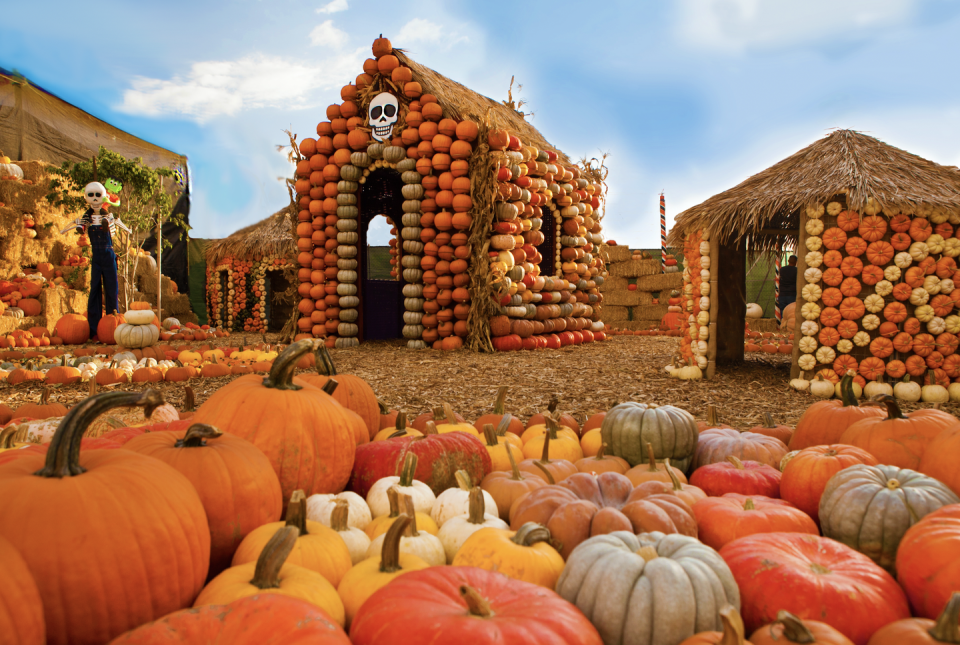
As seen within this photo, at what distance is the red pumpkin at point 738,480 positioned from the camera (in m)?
2.36

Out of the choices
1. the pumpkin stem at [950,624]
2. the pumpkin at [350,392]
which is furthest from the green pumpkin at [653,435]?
the pumpkin stem at [950,624]

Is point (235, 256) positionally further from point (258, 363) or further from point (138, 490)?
point (138, 490)

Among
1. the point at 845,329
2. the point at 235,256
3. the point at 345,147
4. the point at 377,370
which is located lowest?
the point at 377,370

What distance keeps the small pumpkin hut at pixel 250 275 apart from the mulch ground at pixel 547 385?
30.1 feet

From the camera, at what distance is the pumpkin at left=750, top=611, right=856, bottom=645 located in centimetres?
117

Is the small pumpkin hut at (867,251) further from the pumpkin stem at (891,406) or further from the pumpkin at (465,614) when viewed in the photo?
the pumpkin at (465,614)

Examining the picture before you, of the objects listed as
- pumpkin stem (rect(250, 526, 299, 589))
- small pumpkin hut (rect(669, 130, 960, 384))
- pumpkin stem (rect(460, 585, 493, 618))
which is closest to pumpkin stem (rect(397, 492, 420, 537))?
pumpkin stem (rect(250, 526, 299, 589))

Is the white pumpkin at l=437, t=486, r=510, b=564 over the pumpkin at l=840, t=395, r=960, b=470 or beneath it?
beneath

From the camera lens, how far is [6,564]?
1.08m

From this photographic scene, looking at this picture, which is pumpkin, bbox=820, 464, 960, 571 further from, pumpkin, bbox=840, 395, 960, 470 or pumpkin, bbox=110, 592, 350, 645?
pumpkin, bbox=110, 592, 350, 645

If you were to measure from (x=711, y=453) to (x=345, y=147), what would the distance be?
8769mm

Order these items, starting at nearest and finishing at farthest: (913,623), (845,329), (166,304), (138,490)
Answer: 1. (913,623)
2. (138,490)
3. (845,329)
4. (166,304)

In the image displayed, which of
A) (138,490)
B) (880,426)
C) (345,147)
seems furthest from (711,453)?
(345,147)

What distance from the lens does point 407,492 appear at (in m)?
2.04
